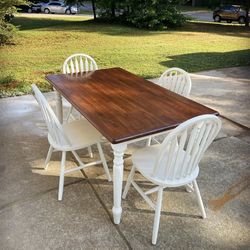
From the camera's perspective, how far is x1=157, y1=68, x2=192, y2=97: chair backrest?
2.85 meters

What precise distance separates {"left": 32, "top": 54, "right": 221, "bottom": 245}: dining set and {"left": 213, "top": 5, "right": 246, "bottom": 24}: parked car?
657 inches

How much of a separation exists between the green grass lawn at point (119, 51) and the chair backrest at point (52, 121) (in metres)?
2.76

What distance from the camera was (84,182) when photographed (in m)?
2.69

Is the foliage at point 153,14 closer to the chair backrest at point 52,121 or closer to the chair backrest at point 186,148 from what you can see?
the chair backrest at point 52,121

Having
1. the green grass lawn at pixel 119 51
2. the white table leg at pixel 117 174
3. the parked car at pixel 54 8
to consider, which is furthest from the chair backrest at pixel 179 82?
the parked car at pixel 54 8

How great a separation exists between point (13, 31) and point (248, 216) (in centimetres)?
813

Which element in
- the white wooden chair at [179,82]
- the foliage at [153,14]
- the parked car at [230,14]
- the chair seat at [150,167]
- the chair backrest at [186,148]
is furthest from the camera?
the parked car at [230,14]

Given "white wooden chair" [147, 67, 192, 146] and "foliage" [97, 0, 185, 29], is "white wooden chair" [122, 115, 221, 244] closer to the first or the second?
"white wooden chair" [147, 67, 192, 146]

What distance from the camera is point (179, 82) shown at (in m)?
2.93

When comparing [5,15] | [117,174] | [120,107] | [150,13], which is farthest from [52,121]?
[150,13]

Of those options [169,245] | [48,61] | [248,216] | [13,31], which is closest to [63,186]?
[169,245]

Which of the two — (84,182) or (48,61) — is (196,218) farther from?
(48,61)

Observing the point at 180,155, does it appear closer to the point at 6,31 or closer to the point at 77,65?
the point at 77,65

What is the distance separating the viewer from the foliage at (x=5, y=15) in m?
7.68
